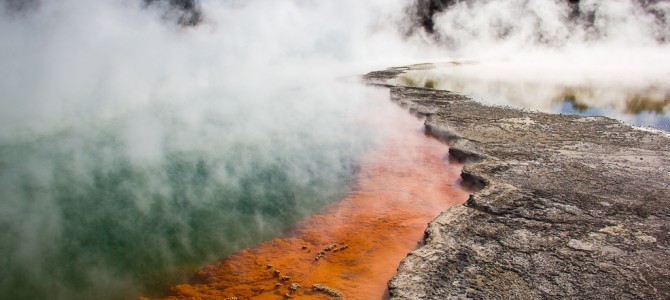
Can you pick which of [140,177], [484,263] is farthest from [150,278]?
[484,263]

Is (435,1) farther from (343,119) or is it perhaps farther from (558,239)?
(558,239)

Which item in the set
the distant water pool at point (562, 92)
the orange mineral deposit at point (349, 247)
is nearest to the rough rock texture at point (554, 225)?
the orange mineral deposit at point (349, 247)

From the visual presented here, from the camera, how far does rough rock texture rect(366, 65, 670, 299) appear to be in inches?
102

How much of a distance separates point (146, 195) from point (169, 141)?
5.52 feet

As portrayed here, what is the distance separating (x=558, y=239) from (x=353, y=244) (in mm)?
1571

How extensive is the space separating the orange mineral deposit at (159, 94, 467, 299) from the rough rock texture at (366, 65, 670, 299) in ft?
1.10

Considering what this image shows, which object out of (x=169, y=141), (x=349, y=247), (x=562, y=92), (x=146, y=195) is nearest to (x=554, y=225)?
(x=349, y=247)

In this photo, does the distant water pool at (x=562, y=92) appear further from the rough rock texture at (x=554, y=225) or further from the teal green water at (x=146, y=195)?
the teal green water at (x=146, y=195)

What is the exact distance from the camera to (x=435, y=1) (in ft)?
76.0

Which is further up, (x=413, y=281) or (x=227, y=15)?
(x=227, y=15)

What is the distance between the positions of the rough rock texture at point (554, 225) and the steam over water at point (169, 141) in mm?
1635

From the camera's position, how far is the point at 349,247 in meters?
3.60

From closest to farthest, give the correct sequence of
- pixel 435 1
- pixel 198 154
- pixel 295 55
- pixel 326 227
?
pixel 326 227
pixel 198 154
pixel 295 55
pixel 435 1

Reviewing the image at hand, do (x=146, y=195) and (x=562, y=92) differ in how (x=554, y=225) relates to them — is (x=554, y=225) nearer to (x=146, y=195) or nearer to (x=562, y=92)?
(x=146, y=195)
